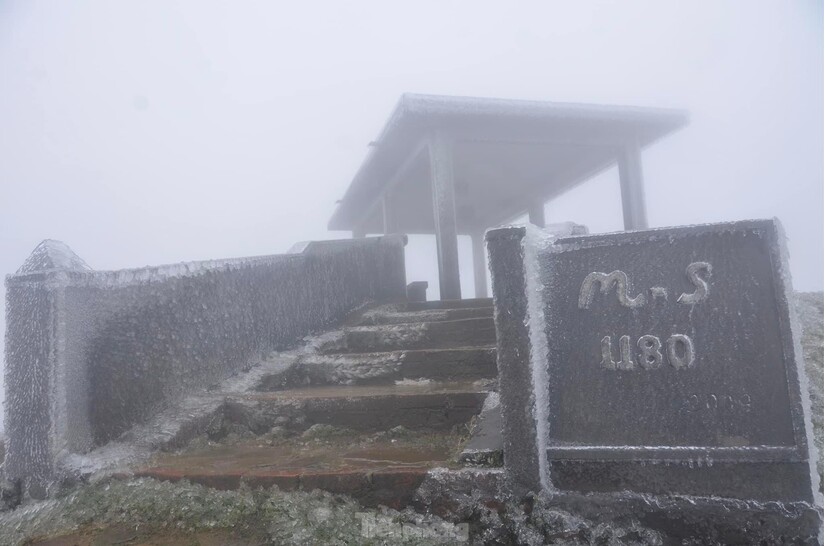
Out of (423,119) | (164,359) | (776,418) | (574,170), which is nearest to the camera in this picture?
(776,418)

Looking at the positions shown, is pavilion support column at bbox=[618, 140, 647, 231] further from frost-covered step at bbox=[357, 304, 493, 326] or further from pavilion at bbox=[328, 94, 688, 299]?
frost-covered step at bbox=[357, 304, 493, 326]

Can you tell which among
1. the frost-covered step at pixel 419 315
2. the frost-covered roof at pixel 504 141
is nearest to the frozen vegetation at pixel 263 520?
the frost-covered step at pixel 419 315

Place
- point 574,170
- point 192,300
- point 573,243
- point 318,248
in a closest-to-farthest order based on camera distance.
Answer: point 573,243 → point 192,300 → point 318,248 → point 574,170

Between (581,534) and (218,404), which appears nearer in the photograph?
(581,534)

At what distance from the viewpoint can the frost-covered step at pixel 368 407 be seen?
113 inches

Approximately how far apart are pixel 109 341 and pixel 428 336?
2153 mm

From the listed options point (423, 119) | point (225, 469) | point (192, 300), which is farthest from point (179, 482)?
point (423, 119)

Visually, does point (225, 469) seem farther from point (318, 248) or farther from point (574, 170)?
point (574, 170)

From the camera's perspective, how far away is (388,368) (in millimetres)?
3555

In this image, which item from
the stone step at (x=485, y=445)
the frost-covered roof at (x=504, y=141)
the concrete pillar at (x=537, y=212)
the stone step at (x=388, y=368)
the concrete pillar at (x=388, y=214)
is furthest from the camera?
the concrete pillar at (x=537, y=212)

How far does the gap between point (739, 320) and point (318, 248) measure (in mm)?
3893

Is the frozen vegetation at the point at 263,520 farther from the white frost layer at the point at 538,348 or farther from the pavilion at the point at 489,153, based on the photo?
the pavilion at the point at 489,153

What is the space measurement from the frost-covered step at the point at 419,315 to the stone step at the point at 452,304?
21 cm

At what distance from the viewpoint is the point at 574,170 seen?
9539mm
